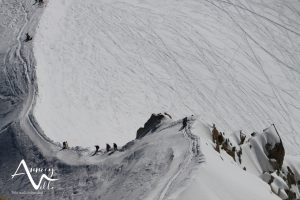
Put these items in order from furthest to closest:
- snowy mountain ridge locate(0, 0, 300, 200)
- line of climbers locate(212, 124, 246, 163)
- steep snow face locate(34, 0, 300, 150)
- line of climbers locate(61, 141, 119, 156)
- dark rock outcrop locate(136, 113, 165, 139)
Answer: steep snow face locate(34, 0, 300, 150)
dark rock outcrop locate(136, 113, 165, 139)
line of climbers locate(61, 141, 119, 156)
line of climbers locate(212, 124, 246, 163)
snowy mountain ridge locate(0, 0, 300, 200)

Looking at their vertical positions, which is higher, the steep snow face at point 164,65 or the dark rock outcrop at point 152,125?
the dark rock outcrop at point 152,125

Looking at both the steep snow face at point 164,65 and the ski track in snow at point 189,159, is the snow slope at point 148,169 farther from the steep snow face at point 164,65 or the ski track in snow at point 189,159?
the steep snow face at point 164,65

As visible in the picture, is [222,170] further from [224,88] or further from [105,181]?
[224,88]

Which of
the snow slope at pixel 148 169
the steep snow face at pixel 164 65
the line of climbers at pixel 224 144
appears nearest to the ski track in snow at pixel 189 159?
the snow slope at pixel 148 169

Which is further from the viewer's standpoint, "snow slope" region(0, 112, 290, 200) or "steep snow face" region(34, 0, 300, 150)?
"steep snow face" region(34, 0, 300, 150)

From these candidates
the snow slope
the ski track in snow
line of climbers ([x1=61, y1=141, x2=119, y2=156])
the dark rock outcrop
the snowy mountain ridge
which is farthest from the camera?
the dark rock outcrop

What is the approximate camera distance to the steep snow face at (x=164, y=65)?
841 inches

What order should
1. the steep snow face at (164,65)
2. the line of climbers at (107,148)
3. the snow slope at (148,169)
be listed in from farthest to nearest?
the steep snow face at (164,65)
the line of climbers at (107,148)
the snow slope at (148,169)

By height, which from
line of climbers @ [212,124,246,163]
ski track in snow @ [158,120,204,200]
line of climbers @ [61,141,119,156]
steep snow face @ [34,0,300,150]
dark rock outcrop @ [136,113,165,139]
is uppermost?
ski track in snow @ [158,120,204,200]

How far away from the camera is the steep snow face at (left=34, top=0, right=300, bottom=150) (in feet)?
70.1

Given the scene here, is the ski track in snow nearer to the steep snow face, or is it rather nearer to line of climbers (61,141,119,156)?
line of climbers (61,141,119,156)

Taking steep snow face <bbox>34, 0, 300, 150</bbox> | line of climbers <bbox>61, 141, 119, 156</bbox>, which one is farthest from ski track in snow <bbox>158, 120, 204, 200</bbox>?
steep snow face <bbox>34, 0, 300, 150</bbox>

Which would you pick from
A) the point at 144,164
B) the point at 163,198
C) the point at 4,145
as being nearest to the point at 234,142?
the point at 144,164

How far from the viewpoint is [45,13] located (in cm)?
2777
